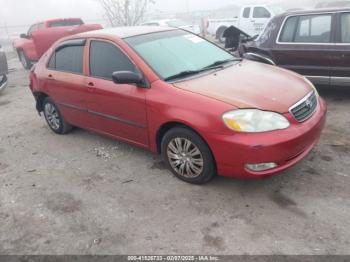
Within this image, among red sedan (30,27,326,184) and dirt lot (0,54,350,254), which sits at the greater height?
red sedan (30,27,326,184)

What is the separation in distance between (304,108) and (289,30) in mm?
3116

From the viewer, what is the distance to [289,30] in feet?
21.5

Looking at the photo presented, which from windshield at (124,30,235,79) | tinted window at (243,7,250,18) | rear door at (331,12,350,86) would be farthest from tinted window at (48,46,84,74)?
tinted window at (243,7,250,18)

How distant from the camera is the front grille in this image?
375 centimetres

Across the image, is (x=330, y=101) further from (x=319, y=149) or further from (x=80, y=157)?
(x=80, y=157)

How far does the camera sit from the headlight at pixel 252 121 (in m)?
3.53

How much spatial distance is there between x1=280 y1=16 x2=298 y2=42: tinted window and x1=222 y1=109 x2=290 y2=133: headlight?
343cm

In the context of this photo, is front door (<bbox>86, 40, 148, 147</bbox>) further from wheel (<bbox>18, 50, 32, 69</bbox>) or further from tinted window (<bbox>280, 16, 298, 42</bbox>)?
wheel (<bbox>18, 50, 32, 69</bbox>)

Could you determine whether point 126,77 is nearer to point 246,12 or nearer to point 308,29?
point 308,29

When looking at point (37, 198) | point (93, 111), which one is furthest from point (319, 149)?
point (37, 198)

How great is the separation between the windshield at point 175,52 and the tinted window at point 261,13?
35.9 feet

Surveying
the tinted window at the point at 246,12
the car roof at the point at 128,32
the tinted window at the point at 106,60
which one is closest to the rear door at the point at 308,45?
the car roof at the point at 128,32

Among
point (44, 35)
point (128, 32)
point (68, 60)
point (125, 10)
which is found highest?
point (125, 10)

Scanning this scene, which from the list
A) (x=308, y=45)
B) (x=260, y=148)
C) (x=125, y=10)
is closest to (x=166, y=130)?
(x=260, y=148)
